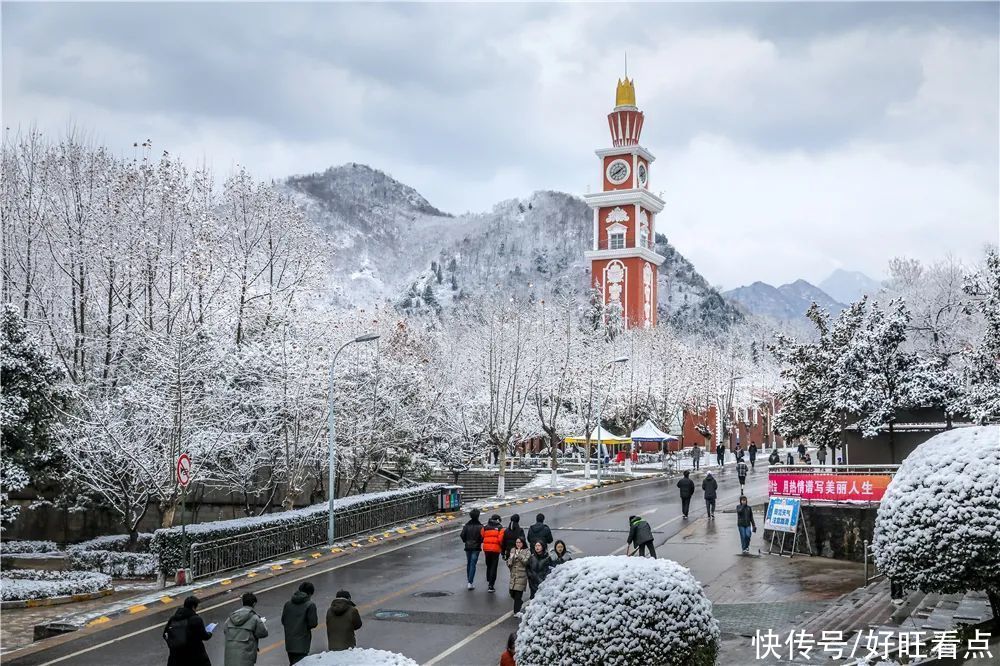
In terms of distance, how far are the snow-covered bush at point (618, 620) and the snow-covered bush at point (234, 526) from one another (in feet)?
47.6

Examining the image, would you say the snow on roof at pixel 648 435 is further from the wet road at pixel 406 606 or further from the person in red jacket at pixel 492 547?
the person in red jacket at pixel 492 547

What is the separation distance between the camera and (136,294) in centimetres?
3284

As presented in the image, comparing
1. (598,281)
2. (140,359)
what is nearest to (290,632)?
(140,359)

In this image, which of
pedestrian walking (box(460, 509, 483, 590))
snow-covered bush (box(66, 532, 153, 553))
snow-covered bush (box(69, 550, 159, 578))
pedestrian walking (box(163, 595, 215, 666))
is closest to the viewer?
pedestrian walking (box(163, 595, 215, 666))

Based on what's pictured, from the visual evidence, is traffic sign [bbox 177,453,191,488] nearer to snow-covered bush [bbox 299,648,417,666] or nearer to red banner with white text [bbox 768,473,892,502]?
red banner with white text [bbox 768,473,892,502]

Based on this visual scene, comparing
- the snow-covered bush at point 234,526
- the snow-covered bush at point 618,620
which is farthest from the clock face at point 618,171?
the snow-covered bush at point 618,620

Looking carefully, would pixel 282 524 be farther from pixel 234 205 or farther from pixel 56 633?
pixel 234 205

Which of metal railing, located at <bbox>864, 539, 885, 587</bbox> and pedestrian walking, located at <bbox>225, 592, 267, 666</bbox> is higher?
pedestrian walking, located at <bbox>225, 592, 267, 666</bbox>

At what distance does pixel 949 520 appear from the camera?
35.0ft

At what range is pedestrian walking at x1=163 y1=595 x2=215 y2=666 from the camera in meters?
11.0

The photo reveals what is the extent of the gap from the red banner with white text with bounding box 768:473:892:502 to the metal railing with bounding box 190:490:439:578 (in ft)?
40.8

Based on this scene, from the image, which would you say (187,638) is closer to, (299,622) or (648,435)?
(299,622)

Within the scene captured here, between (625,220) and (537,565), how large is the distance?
285 ft

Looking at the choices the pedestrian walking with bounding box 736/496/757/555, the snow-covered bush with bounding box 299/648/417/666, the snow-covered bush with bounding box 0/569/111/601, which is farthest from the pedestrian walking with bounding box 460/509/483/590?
the snow-covered bush with bounding box 299/648/417/666
